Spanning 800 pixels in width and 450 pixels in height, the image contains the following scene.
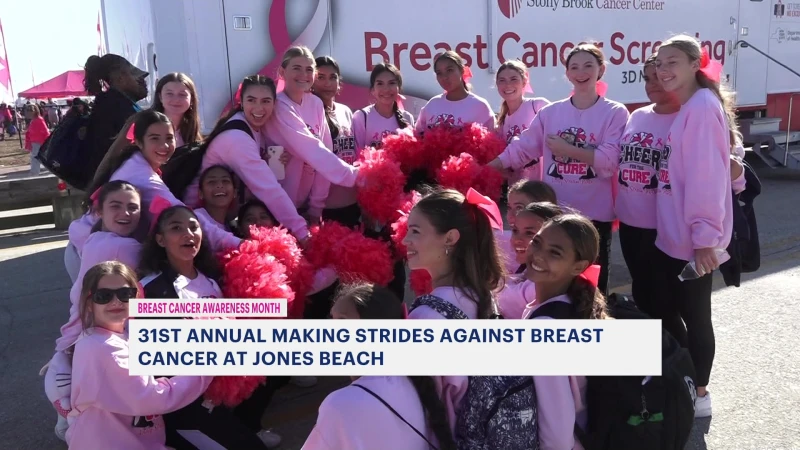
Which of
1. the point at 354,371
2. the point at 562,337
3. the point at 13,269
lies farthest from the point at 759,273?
the point at 13,269

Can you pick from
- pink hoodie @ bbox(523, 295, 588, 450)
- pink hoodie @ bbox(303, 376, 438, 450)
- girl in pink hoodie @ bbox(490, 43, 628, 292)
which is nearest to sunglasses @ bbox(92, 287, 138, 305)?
pink hoodie @ bbox(303, 376, 438, 450)

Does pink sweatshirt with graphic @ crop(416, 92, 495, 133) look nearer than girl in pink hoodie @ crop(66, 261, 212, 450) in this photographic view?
No

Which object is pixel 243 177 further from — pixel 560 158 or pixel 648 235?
pixel 648 235

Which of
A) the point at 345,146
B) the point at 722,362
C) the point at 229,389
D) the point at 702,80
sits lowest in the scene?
the point at 722,362

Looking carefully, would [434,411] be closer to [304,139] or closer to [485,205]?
[485,205]

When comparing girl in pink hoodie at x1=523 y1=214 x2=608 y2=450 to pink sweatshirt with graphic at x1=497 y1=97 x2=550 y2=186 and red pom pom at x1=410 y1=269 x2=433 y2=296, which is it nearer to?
red pom pom at x1=410 y1=269 x2=433 y2=296

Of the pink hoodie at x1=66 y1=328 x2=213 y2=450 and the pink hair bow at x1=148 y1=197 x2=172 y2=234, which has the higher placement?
the pink hair bow at x1=148 y1=197 x2=172 y2=234

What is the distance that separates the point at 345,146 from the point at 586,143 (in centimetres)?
142

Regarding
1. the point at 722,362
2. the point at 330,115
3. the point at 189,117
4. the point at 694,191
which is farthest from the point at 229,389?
the point at 722,362

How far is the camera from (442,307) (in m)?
2.05

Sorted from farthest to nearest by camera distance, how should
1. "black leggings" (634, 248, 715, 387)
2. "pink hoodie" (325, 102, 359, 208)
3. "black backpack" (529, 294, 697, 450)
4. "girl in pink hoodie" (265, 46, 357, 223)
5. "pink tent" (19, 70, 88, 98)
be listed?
1. "pink tent" (19, 70, 88, 98)
2. "pink hoodie" (325, 102, 359, 208)
3. "girl in pink hoodie" (265, 46, 357, 223)
4. "black leggings" (634, 248, 715, 387)
5. "black backpack" (529, 294, 697, 450)

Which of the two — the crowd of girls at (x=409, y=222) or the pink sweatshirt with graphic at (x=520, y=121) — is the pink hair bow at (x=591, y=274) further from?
the pink sweatshirt with graphic at (x=520, y=121)

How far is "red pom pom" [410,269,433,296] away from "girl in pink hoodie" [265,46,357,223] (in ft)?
2.25

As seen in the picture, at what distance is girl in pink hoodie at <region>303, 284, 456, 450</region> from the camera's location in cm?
176
